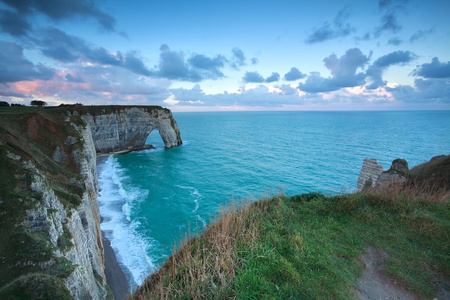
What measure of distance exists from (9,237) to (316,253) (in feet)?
34.1

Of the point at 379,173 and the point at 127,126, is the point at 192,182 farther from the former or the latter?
the point at 127,126

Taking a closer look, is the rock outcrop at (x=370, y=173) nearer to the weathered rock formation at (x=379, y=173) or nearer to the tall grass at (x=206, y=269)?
the weathered rock formation at (x=379, y=173)

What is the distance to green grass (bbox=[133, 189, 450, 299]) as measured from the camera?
4.72 metres

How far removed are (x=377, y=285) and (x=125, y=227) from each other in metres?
23.3

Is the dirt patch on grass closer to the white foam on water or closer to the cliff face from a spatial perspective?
the white foam on water

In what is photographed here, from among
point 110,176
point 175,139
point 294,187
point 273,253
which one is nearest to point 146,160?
point 110,176

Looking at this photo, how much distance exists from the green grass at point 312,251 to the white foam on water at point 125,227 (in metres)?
6.14

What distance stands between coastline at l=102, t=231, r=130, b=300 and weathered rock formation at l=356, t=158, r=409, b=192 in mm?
21730

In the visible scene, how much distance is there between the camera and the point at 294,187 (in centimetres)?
3019

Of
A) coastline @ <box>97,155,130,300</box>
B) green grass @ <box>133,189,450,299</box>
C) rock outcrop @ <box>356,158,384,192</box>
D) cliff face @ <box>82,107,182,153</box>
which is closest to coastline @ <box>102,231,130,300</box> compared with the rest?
coastline @ <box>97,155,130,300</box>

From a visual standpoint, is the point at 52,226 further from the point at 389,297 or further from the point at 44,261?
the point at 389,297

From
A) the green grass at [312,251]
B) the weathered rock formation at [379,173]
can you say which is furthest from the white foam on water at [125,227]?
the weathered rock formation at [379,173]

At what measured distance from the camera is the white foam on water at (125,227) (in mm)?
16994

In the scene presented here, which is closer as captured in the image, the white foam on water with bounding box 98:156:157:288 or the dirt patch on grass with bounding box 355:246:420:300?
the dirt patch on grass with bounding box 355:246:420:300
